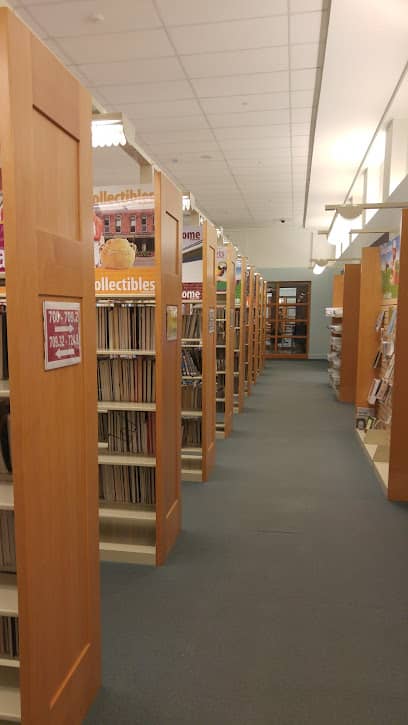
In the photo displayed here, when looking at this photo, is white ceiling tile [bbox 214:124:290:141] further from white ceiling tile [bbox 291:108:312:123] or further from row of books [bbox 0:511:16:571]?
row of books [bbox 0:511:16:571]

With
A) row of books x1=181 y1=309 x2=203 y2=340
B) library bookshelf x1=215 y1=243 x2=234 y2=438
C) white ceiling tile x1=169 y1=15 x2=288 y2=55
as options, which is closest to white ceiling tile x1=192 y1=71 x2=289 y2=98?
white ceiling tile x1=169 y1=15 x2=288 y2=55

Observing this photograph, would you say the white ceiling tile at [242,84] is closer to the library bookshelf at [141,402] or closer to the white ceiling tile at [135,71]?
the white ceiling tile at [135,71]

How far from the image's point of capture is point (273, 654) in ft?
7.65

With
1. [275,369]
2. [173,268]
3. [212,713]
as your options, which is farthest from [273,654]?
[275,369]

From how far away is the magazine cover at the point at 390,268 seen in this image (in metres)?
5.16

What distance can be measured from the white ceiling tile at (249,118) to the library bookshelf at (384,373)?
2.05m

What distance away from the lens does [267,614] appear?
265 centimetres

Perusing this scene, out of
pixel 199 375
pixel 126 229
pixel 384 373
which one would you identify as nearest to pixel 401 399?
pixel 384 373

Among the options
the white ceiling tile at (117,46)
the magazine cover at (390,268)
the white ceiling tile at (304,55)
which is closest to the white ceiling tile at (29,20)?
the white ceiling tile at (117,46)

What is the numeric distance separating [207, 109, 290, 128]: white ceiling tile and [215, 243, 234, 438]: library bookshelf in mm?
1672

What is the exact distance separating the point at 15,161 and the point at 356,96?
15.6ft

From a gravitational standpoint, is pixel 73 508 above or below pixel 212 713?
above

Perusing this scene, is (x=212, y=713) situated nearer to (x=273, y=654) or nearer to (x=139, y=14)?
(x=273, y=654)

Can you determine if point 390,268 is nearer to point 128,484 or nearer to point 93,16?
point 93,16
